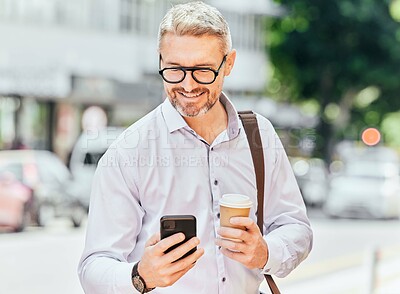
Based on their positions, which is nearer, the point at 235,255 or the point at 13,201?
the point at 235,255

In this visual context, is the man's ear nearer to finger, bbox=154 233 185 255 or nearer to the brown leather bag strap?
the brown leather bag strap

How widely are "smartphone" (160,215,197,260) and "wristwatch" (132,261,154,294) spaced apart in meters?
0.12

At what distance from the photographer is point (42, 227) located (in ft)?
44.8

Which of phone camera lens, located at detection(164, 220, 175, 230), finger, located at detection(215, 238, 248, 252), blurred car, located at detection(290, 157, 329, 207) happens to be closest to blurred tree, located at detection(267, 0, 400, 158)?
blurred car, located at detection(290, 157, 329, 207)

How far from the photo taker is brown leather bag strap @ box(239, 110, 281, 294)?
228cm

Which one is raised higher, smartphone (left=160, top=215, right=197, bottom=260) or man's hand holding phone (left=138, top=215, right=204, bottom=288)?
smartphone (left=160, top=215, right=197, bottom=260)

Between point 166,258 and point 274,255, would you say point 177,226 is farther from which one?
point 274,255

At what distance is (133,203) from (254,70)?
28.8m

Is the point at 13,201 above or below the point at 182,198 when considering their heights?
below

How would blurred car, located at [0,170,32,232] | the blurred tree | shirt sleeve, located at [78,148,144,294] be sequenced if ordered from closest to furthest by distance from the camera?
shirt sleeve, located at [78,148,144,294], blurred car, located at [0,170,32,232], the blurred tree

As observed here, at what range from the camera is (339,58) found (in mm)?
28938

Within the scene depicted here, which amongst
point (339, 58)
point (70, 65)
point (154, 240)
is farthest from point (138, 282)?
point (339, 58)

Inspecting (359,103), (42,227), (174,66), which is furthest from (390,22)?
(174,66)

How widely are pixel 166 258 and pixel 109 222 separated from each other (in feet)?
0.98
